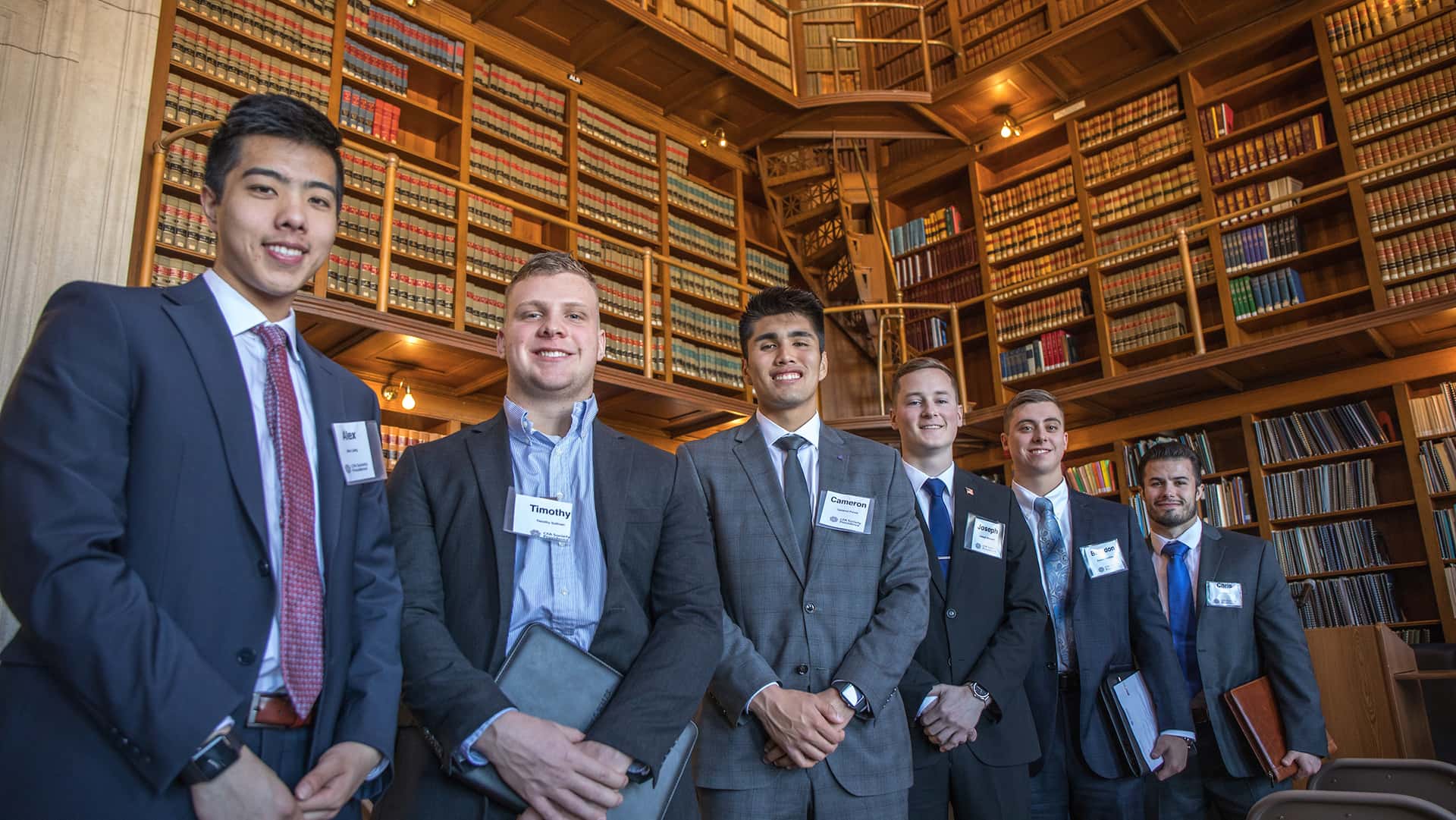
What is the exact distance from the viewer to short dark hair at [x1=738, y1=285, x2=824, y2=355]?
7.59ft

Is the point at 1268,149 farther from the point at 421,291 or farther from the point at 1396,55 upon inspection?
the point at 421,291

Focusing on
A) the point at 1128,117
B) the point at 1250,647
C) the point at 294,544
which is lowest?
the point at 1250,647

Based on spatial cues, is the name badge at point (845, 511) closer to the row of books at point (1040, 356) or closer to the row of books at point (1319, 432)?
the row of books at point (1319, 432)

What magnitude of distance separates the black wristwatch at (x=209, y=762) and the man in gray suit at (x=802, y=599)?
0.99m

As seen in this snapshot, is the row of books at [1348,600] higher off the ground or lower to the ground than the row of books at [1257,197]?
lower

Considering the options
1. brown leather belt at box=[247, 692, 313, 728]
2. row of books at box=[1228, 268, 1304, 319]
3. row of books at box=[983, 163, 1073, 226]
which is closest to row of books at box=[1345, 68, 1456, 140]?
row of books at box=[1228, 268, 1304, 319]

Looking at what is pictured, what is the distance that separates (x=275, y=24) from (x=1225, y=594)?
5878 mm

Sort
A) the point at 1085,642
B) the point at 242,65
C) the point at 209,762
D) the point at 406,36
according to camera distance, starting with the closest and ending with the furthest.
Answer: the point at 209,762 → the point at 1085,642 → the point at 242,65 → the point at 406,36

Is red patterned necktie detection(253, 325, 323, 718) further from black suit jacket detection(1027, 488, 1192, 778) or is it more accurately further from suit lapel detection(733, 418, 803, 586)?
black suit jacket detection(1027, 488, 1192, 778)

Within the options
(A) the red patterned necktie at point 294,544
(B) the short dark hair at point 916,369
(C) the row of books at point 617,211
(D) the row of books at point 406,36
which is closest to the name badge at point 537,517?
(A) the red patterned necktie at point 294,544

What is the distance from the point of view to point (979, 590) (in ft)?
7.76

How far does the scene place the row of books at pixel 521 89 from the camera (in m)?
6.70

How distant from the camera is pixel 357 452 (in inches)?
56.0

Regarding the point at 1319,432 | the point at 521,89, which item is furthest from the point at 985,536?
the point at 521,89
